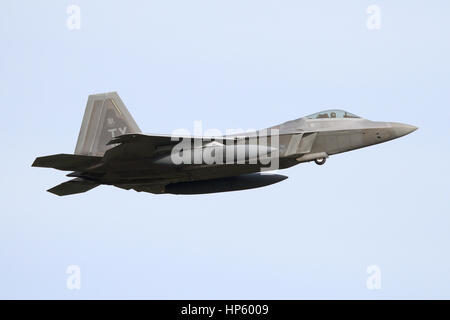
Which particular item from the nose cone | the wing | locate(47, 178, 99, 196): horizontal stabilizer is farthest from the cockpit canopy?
locate(47, 178, 99, 196): horizontal stabilizer

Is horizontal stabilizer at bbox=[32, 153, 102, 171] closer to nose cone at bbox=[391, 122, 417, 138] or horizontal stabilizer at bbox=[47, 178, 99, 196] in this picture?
horizontal stabilizer at bbox=[47, 178, 99, 196]

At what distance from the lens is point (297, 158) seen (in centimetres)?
3362

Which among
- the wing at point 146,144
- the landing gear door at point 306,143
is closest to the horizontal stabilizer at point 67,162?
the wing at point 146,144

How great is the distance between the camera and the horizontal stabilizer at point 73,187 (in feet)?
114

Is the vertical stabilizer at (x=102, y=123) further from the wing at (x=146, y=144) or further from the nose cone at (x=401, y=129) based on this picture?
the nose cone at (x=401, y=129)

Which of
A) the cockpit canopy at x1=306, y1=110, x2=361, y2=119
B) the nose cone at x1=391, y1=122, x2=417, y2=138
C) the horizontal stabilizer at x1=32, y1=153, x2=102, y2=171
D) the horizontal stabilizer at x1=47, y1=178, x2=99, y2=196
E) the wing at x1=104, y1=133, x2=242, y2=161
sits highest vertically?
the cockpit canopy at x1=306, y1=110, x2=361, y2=119

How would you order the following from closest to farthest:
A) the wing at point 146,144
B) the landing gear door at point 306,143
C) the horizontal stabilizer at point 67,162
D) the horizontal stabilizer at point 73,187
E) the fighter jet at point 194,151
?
the wing at point 146,144, the horizontal stabilizer at point 67,162, the fighter jet at point 194,151, the landing gear door at point 306,143, the horizontal stabilizer at point 73,187

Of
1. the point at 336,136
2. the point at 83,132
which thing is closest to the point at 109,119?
the point at 83,132

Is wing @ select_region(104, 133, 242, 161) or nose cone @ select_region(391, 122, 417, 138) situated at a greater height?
nose cone @ select_region(391, 122, 417, 138)

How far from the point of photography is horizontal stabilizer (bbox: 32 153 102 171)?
31.8 metres

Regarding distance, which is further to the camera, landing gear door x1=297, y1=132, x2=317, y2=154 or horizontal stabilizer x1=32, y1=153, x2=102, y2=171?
landing gear door x1=297, y1=132, x2=317, y2=154

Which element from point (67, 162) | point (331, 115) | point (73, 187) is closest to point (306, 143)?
point (331, 115)

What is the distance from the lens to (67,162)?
32438 millimetres

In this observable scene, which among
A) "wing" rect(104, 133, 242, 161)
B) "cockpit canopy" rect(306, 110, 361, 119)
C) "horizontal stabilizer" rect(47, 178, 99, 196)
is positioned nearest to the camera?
"wing" rect(104, 133, 242, 161)
